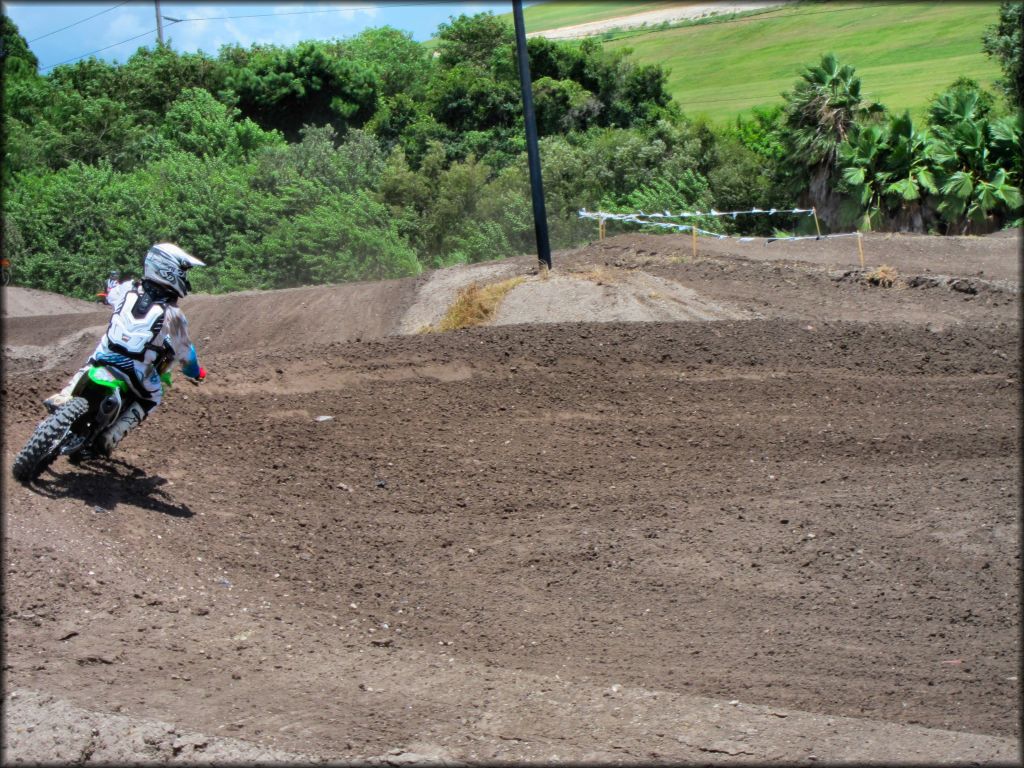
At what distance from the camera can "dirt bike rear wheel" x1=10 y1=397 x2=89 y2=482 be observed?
7992mm

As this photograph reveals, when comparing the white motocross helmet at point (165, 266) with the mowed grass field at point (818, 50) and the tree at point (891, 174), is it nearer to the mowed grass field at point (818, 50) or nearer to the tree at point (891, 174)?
the tree at point (891, 174)

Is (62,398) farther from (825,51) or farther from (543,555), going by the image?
(825,51)

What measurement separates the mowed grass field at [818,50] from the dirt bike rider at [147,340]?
91.1 ft

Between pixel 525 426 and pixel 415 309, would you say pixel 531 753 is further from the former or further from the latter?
pixel 415 309

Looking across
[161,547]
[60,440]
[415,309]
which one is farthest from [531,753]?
[415,309]

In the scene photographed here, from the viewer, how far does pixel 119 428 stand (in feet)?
28.0

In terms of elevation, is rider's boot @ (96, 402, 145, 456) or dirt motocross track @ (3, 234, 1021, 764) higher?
rider's boot @ (96, 402, 145, 456)

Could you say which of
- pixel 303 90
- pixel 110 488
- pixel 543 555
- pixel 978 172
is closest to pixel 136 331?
pixel 110 488

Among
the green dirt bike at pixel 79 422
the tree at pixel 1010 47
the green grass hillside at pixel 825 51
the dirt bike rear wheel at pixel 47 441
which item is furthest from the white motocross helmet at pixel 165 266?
the green grass hillside at pixel 825 51

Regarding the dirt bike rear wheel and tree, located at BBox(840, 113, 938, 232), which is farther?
tree, located at BBox(840, 113, 938, 232)

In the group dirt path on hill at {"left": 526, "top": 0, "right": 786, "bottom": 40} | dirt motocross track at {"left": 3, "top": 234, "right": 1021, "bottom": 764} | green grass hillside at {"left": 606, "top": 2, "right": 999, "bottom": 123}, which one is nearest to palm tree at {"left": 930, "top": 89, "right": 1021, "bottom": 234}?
green grass hillside at {"left": 606, "top": 2, "right": 999, "bottom": 123}

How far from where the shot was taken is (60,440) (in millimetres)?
8016

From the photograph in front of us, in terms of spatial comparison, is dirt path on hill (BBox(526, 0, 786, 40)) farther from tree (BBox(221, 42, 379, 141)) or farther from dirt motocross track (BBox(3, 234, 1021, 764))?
dirt motocross track (BBox(3, 234, 1021, 764))

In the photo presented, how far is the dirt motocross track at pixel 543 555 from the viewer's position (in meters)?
5.52
